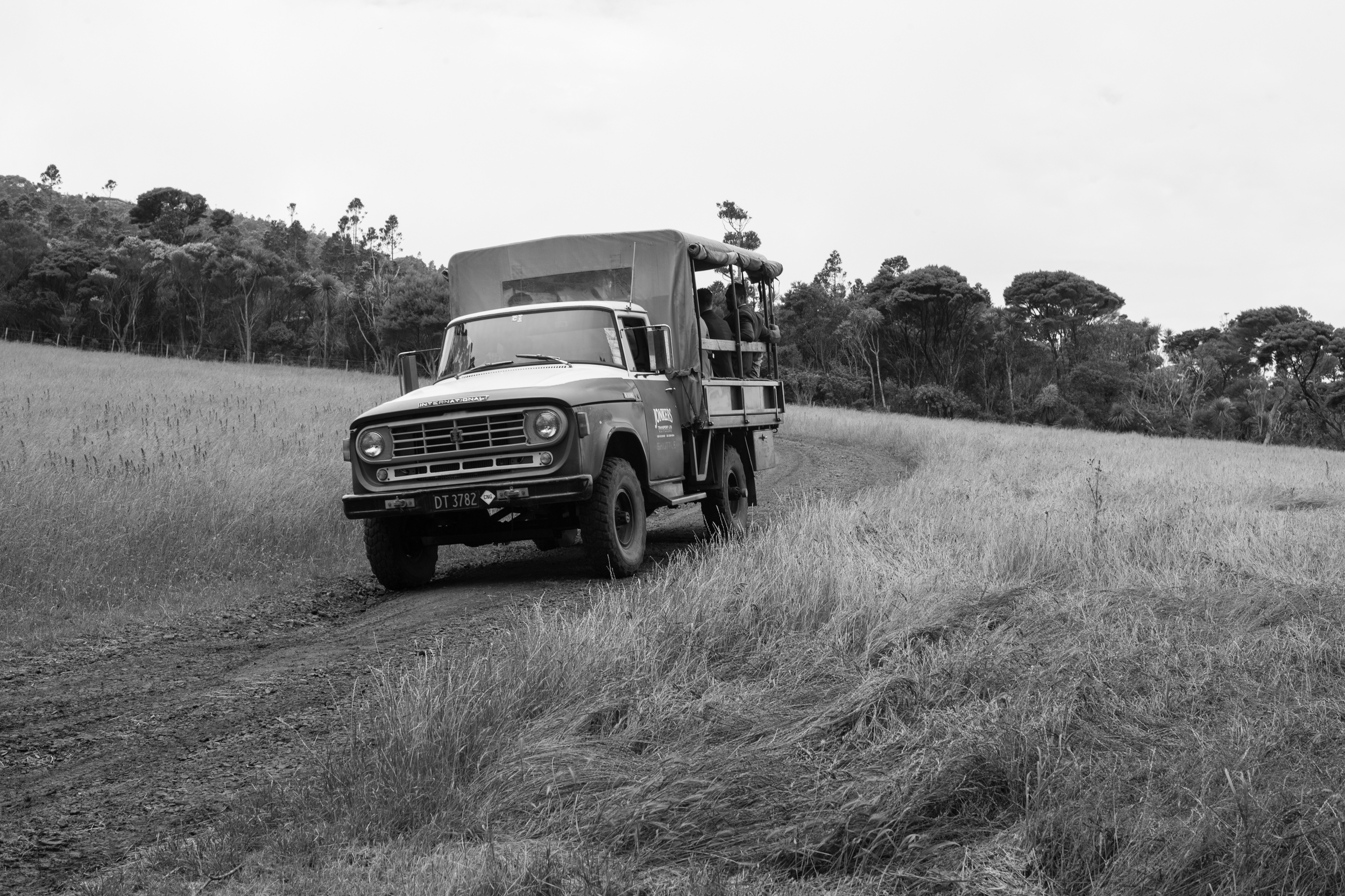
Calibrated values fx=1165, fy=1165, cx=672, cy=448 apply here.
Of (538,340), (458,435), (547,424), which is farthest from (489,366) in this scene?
(547,424)

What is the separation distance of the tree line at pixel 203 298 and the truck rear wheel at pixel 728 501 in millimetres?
45375

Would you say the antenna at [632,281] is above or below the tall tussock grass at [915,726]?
above

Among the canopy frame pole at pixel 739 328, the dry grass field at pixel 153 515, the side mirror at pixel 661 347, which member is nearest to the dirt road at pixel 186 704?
the dry grass field at pixel 153 515

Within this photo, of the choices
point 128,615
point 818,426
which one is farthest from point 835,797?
point 818,426

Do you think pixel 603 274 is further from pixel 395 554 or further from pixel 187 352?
pixel 187 352

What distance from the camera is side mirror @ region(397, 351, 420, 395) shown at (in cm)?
1030

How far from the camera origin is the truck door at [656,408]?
9.82 metres

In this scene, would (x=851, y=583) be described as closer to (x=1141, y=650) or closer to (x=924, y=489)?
(x=1141, y=650)

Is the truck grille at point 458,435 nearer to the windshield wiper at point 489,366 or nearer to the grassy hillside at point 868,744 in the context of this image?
the windshield wiper at point 489,366

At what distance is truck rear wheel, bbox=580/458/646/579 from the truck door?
50 centimetres

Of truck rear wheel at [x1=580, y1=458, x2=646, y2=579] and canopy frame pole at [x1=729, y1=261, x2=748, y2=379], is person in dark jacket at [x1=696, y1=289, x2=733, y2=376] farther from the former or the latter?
truck rear wheel at [x1=580, y1=458, x2=646, y2=579]

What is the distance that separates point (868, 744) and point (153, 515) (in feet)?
25.1

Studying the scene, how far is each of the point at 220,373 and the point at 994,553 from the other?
Answer: 38.2 m

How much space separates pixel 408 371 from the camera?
1044cm
